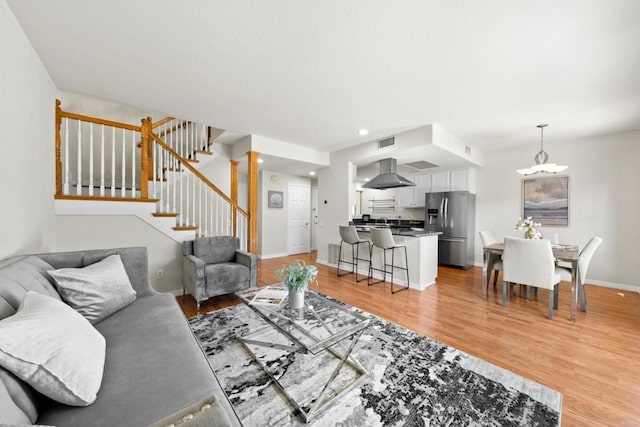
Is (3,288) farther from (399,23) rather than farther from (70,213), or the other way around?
(399,23)

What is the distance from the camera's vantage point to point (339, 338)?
161cm

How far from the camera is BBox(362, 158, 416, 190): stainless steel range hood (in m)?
4.38

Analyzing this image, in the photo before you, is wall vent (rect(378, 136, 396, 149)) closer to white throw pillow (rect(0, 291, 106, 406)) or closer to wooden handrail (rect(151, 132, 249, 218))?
wooden handrail (rect(151, 132, 249, 218))

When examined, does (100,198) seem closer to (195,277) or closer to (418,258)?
(195,277)

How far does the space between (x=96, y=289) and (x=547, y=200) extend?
256 inches

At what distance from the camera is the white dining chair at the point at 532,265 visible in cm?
273

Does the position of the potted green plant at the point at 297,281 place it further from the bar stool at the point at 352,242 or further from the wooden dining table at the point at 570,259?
the wooden dining table at the point at 570,259

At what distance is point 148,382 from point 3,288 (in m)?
0.79

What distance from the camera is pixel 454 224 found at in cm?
516

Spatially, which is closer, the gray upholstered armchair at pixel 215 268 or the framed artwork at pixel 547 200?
the gray upholstered armchair at pixel 215 268

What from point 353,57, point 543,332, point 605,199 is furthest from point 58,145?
point 605,199

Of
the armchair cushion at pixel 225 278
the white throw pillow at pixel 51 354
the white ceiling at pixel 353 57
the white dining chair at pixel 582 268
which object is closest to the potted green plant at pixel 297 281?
the white throw pillow at pixel 51 354

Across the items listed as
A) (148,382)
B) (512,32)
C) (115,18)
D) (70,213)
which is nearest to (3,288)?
(148,382)

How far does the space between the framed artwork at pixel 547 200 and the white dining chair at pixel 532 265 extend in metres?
2.12
